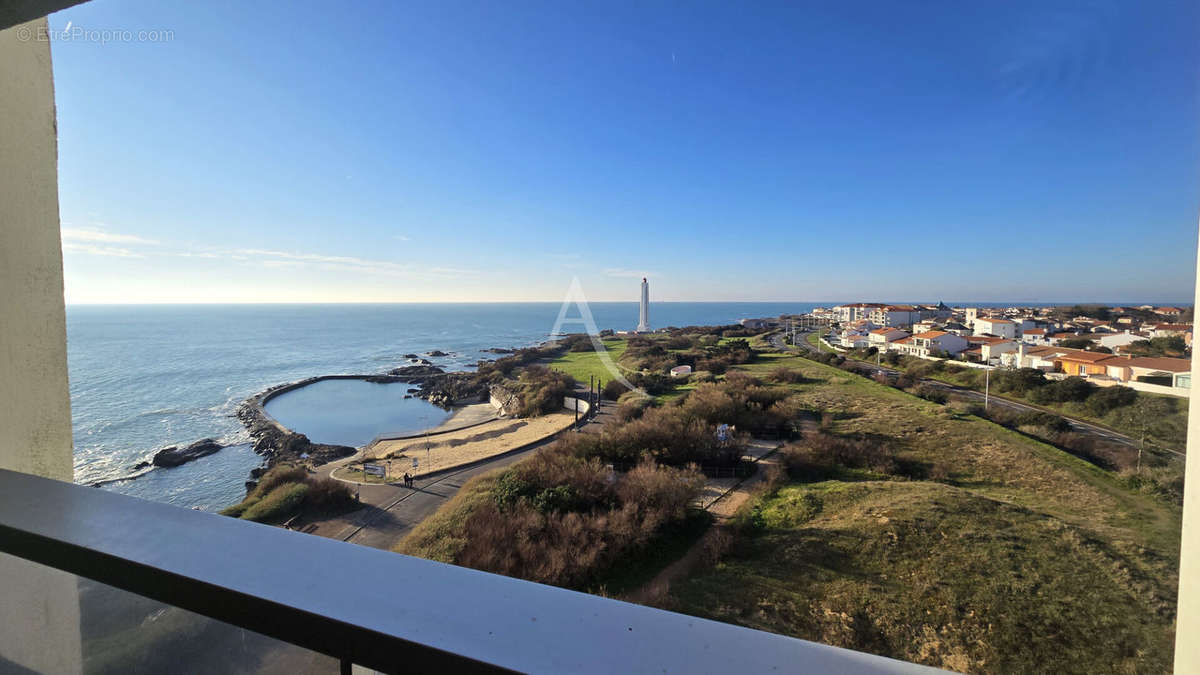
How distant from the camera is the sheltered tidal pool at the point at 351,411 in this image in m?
2.91

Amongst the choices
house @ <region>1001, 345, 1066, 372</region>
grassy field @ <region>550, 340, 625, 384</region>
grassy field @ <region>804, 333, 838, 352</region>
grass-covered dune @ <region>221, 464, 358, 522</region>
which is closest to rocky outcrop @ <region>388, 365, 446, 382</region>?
grassy field @ <region>550, 340, 625, 384</region>

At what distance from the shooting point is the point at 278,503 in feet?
6.56

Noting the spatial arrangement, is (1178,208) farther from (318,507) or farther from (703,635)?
(318,507)

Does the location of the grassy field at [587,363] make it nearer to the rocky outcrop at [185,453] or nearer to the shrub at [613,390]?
the shrub at [613,390]

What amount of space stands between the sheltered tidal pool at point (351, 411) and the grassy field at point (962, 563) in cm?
237

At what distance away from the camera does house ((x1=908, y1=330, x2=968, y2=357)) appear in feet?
7.76

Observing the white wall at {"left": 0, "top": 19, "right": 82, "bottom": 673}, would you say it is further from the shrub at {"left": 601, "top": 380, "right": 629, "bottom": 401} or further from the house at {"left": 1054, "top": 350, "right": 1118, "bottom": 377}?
the shrub at {"left": 601, "top": 380, "right": 629, "bottom": 401}

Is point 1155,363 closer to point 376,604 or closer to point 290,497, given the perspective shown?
point 376,604

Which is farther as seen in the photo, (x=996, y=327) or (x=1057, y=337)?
(x=996, y=327)

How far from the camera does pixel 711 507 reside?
2.42m

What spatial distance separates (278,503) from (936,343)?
11.8ft

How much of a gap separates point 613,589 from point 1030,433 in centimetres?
194

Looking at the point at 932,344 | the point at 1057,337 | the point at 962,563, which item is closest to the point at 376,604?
the point at 962,563

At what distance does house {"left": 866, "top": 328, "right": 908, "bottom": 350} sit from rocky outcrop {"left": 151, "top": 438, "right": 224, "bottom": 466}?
4.36 meters
